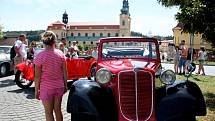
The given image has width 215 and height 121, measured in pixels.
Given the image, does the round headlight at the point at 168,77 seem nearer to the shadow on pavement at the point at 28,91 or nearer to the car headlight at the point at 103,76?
the car headlight at the point at 103,76

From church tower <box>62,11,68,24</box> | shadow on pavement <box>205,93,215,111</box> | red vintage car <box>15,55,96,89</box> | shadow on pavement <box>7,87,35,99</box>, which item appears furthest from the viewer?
church tower <box>62,11,68,24</box>

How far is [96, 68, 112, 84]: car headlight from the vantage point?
6164 mm

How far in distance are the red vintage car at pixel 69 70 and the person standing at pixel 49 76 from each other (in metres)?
Result: 5.07

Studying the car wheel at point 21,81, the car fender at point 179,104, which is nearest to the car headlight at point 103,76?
the car fender at point 179,104

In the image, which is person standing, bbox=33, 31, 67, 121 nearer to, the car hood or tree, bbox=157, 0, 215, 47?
the car hood

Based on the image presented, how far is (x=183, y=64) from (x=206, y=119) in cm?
1223

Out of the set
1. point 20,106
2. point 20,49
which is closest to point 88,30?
point 20,49

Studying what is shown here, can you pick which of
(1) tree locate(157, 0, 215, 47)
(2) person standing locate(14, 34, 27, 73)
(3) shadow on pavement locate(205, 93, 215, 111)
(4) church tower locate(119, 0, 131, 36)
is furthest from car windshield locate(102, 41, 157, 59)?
(4) church tower locate(119, 0, 131, 36)

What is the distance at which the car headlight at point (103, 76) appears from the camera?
6164 millimetres

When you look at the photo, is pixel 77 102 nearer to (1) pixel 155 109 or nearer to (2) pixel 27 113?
(1) pixel 155 109

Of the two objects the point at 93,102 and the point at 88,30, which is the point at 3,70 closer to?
the point at 93,102

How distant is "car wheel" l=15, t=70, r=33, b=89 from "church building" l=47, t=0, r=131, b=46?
437ft

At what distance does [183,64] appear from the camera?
19844mm

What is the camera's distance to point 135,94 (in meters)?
6.01
